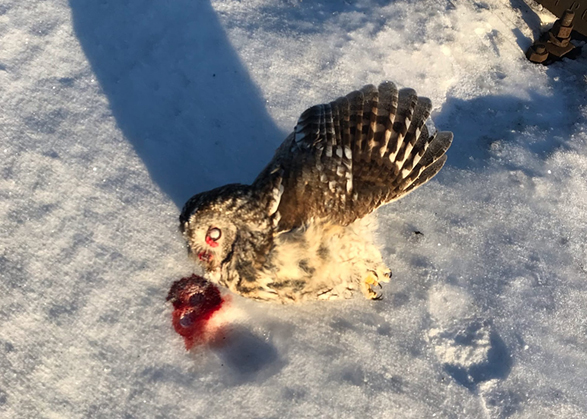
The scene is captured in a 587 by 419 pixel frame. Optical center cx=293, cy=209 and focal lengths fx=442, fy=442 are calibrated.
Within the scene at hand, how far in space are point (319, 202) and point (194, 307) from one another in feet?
3.81

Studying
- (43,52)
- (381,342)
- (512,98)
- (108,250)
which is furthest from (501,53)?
(43,52)

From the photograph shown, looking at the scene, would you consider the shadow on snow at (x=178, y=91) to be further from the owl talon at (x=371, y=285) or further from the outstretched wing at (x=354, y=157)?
the owl talon at (x=371, y=285)

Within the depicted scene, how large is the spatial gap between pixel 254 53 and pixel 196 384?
259cm

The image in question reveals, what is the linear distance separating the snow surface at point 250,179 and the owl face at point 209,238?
1.69 feet

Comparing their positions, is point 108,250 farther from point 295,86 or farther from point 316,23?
point 316,23

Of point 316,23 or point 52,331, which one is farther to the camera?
point 316,23

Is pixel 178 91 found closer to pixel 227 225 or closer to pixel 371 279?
pixel 227 225

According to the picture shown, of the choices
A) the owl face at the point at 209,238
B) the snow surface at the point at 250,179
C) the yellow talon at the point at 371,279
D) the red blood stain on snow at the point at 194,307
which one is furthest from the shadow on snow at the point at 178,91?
the yellow talon at the point at 371,279

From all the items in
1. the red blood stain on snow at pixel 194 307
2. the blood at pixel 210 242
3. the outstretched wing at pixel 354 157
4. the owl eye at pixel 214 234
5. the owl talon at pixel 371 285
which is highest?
the outstretched wing at pixel 354 157

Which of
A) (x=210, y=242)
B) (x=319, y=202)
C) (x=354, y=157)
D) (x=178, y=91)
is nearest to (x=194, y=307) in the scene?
(x=210, y=242)

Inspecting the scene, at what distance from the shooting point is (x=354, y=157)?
109 inches

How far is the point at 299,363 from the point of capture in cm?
285

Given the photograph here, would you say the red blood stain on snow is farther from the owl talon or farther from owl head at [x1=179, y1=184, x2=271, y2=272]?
the owl talon

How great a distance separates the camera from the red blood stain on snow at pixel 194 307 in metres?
2.93
